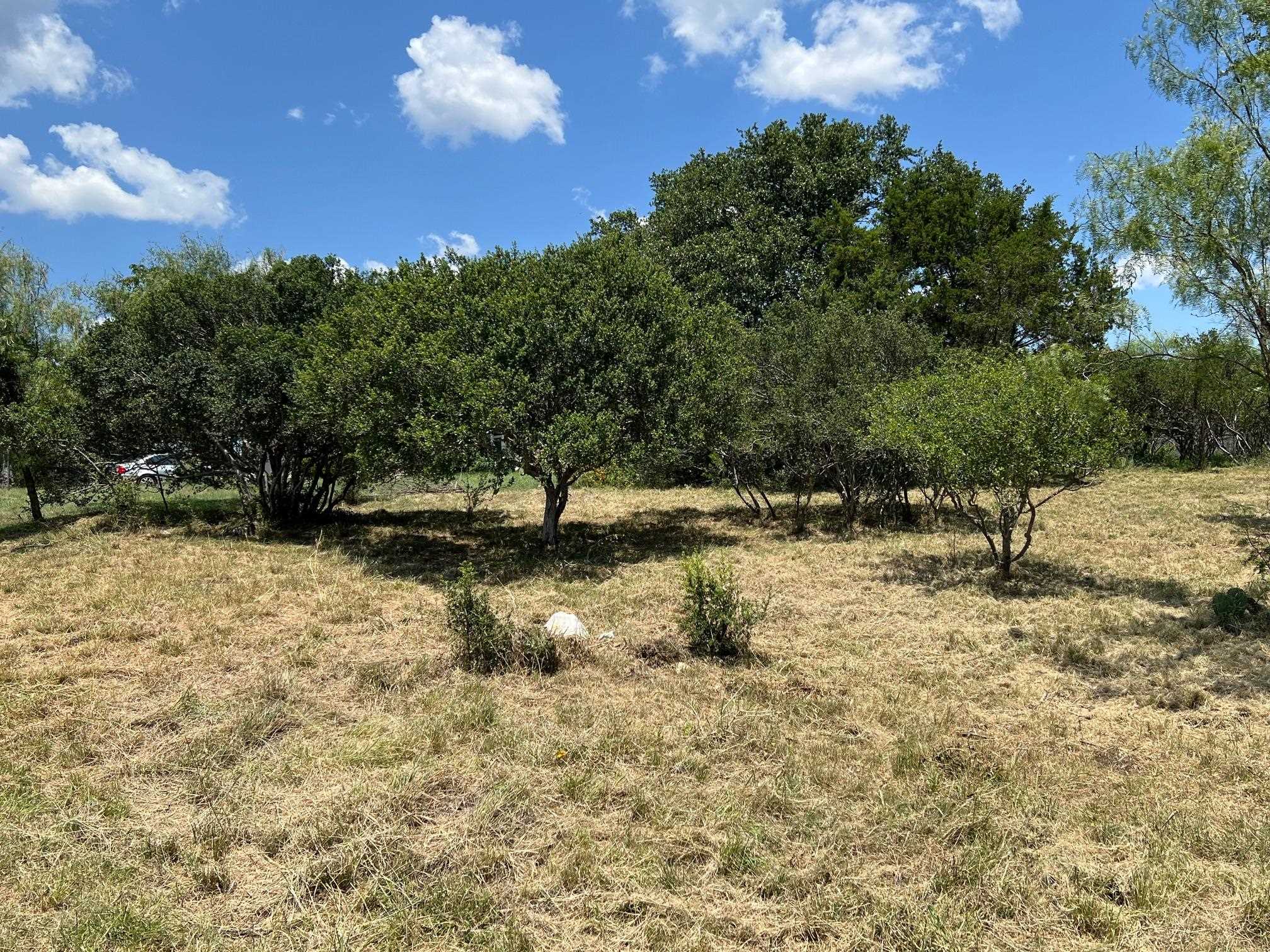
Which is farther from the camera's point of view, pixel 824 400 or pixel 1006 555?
pixel 824 400

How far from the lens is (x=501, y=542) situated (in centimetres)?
1377

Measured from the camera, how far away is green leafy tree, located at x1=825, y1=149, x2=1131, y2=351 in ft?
68.8

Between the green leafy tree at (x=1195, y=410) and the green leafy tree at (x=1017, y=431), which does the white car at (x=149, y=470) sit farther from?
the green leafy tree at (x=1195, y=410)

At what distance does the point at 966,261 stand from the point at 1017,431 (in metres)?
15.4

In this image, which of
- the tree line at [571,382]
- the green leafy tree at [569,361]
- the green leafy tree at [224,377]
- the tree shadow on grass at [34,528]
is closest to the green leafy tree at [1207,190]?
the tree line at [571,382]

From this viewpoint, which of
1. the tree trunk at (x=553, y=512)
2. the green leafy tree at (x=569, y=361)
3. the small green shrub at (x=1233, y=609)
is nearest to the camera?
the small green shrub at (x=1233, y=609)

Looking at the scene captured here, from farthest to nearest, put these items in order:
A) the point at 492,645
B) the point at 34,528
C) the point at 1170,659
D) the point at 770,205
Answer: the point at 770,205, the point at 34,528, the point at 1170,659, the point at 492,645

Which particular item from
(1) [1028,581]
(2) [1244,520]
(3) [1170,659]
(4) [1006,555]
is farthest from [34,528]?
(2) [1244,520]

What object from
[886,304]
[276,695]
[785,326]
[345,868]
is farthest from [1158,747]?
[886,304]

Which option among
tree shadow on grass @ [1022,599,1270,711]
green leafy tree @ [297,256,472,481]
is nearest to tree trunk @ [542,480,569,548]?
green leafy tree @ [297,256,472,481]

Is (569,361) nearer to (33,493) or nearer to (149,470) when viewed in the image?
(149,470)

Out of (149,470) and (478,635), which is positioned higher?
(149,470)

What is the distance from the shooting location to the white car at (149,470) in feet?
47.4

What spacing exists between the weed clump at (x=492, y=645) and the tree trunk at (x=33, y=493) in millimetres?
13267
